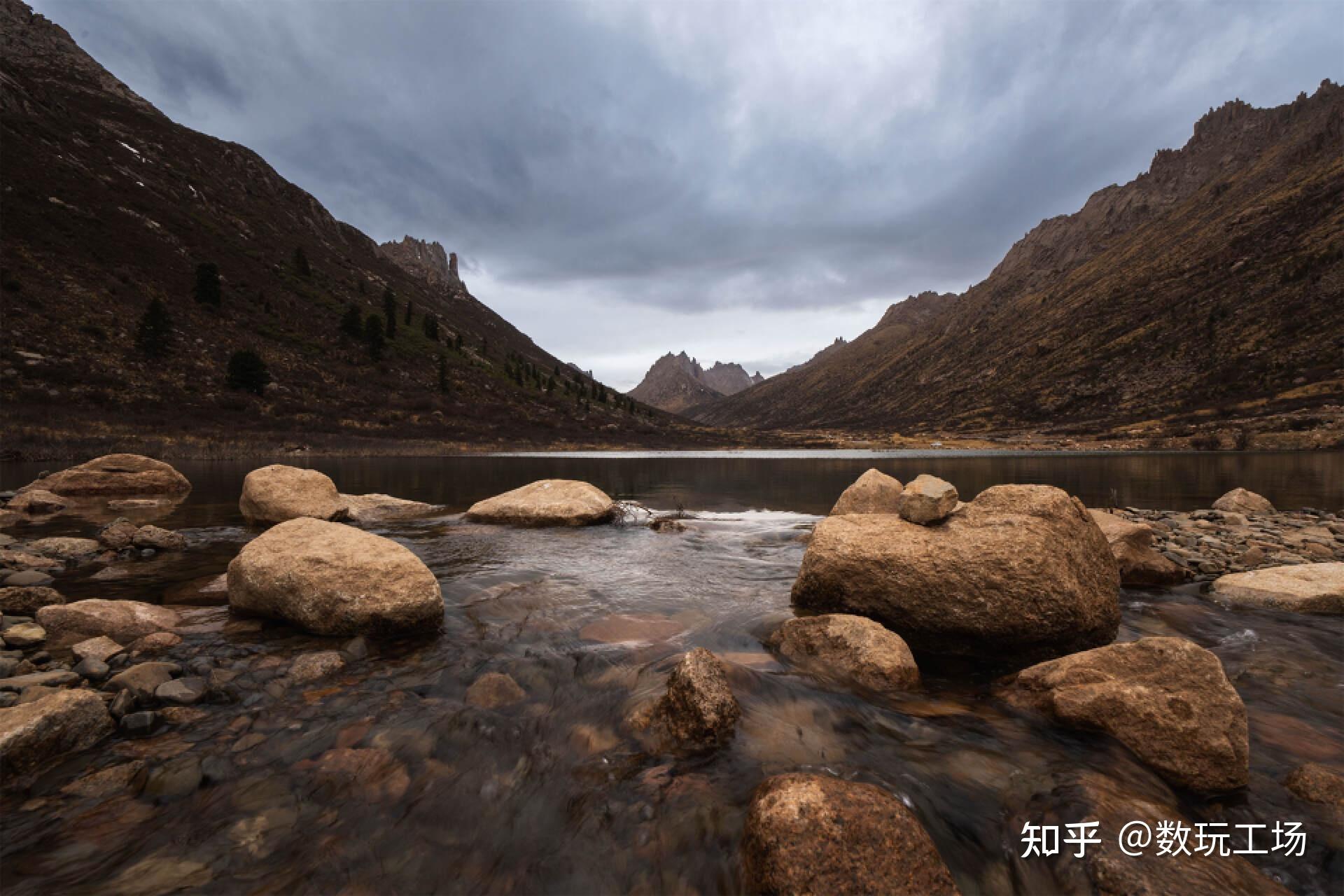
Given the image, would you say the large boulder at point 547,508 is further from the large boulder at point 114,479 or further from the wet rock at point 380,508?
the large boulder at point 114,479

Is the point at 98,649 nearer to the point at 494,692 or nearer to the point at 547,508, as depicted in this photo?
the point at 494,692

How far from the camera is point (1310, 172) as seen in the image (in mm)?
149500

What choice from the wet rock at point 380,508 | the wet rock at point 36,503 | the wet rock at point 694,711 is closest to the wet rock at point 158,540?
the wet rock at point 380,508

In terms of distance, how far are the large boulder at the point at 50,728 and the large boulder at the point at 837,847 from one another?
18.2 feet

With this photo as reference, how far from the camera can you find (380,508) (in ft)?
61.1

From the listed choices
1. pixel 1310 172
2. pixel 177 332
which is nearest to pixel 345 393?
pixel 177 332

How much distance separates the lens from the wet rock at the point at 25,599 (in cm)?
678

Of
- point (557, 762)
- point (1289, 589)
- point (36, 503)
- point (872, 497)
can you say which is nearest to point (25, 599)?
point (557, 762)

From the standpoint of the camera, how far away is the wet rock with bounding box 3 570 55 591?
7.82 metres

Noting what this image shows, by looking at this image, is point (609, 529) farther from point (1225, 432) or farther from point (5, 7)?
point (5, 7)

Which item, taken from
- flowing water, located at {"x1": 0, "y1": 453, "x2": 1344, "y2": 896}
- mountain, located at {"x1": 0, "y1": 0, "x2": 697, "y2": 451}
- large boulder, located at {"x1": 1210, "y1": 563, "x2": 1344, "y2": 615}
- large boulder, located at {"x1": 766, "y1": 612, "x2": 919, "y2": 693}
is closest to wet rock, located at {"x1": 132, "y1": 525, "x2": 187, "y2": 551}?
flowing water, located at {"x1": 0, "y1": 453, "x2": 1344, "y2": 896}

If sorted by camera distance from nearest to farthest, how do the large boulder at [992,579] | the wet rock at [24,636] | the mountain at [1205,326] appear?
1. the wet rock at [24,636]
2. the large boulder at [992,579]
3. the mountain at [1205,326]

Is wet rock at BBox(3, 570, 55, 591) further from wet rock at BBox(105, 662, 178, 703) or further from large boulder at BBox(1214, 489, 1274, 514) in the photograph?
large boulder at BBox(1214, 489, 1274, 514)

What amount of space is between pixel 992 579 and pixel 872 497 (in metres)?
7.43
